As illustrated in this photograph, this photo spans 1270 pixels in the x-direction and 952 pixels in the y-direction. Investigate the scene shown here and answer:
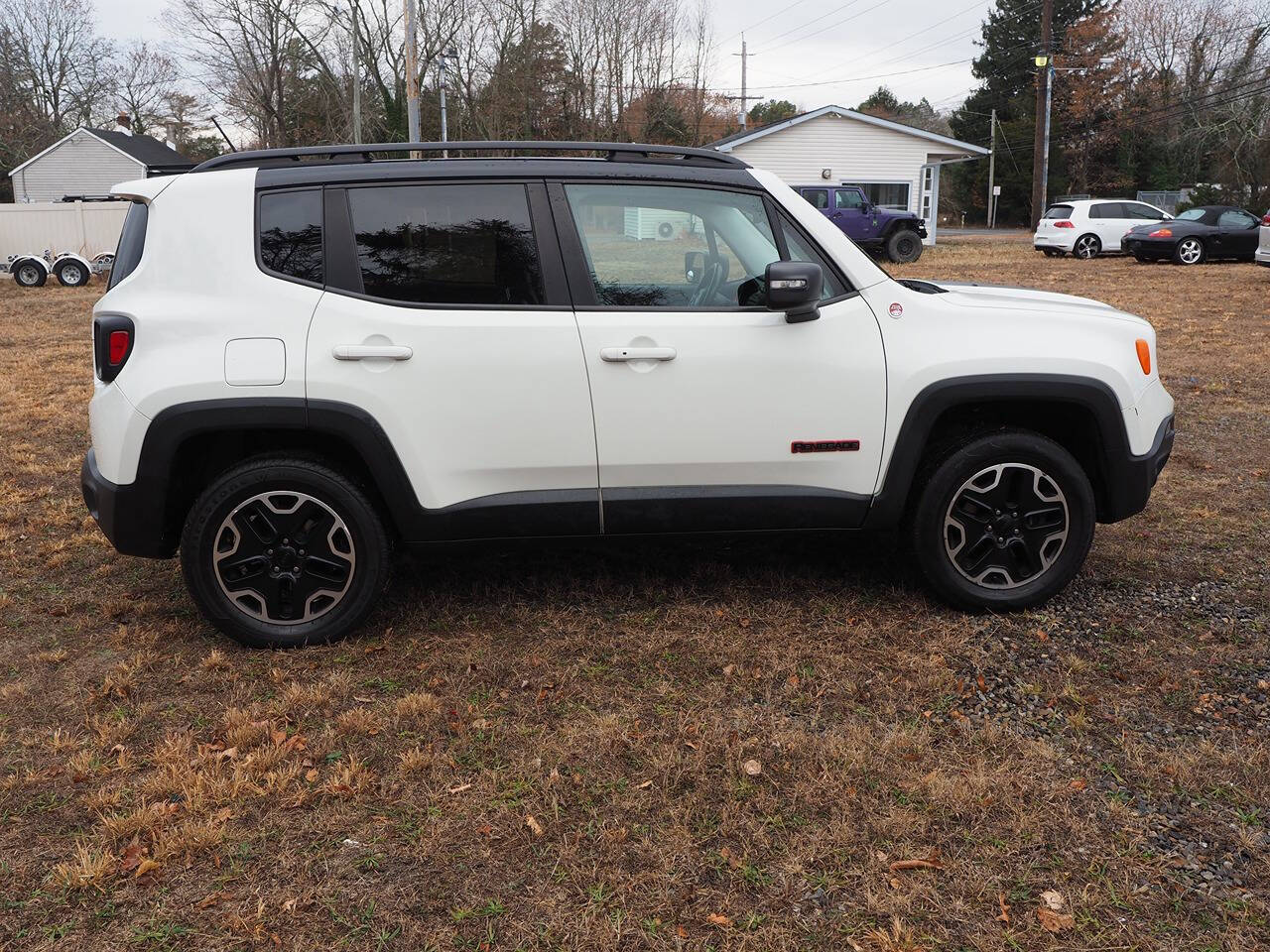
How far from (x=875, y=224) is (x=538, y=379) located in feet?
76.0

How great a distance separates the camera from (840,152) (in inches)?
1366

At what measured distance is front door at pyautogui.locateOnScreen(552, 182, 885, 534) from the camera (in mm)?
3891

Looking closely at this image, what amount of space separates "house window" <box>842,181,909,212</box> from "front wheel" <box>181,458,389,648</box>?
112 ft

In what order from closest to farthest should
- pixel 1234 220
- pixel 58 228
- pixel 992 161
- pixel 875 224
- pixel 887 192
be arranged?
pixel 1234 220 < pixel 875 224 < pixel 58 228 < pixel 887 192 < pixel 992 161

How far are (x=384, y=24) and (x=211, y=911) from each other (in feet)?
177

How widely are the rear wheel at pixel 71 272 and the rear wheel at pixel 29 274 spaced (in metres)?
A: 0.51

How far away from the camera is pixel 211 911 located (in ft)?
8.44

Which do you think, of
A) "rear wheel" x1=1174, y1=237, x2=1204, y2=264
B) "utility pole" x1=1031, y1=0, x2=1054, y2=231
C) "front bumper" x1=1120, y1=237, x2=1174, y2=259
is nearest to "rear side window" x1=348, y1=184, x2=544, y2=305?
"front bumper" x1=1120, y1=237, x2=1174, y2=259

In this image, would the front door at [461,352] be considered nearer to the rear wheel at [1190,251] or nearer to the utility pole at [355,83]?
the rear wheel at [1190,251]

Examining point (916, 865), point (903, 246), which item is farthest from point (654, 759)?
point (903, 246)

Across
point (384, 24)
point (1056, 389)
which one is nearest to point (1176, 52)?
point (384, 24)

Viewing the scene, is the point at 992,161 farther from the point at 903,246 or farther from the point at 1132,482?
the point at 1132,482

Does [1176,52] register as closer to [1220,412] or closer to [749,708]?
[1220,412]

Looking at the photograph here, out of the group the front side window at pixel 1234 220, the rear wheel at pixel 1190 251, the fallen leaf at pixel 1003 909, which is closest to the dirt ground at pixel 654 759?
the fallen leaf at pixel 1003 909
